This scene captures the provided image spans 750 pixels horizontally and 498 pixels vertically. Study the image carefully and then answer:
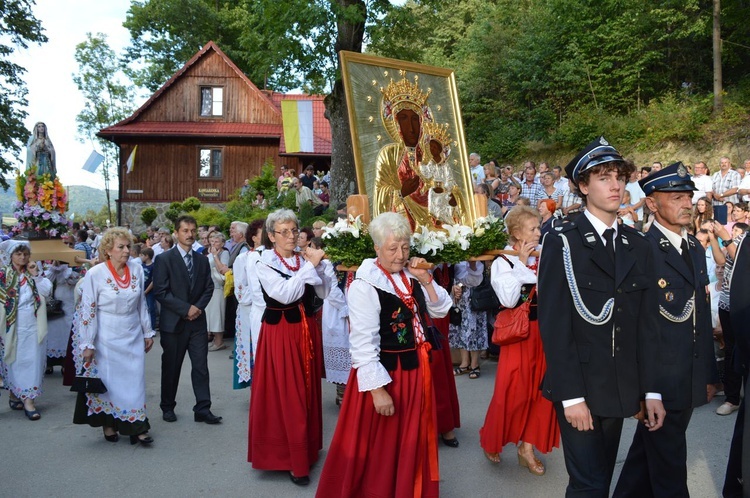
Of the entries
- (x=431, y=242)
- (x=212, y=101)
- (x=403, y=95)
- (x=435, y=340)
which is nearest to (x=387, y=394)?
(x=435, y=340)

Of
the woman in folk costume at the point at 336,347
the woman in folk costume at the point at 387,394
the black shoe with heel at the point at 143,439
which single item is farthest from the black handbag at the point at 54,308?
the woman in folk costume at the point at 387,394

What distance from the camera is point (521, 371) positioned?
5215 millimetres

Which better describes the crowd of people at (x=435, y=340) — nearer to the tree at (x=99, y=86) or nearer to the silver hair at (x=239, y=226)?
the silver hair at (x=239, y=226)

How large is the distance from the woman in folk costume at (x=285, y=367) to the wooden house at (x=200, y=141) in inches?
1058

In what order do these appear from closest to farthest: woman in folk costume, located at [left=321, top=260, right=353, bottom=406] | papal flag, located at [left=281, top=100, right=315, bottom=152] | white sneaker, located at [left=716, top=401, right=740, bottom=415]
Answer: white sneaker, located at [left=716, top=401, right=740, bottom=415]
woman in folk costume, located at [left=321, top=260, right=353, bottom=406]
papal flag, located at [left=281, top=100, right=315, bottom=152]

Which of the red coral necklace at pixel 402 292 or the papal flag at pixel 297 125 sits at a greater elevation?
the papal flag at pixel 297 125

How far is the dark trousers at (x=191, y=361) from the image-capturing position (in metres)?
6.93

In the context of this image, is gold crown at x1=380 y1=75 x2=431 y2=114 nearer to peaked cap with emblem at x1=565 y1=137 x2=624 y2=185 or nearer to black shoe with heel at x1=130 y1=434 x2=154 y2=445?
peaked cap with emblem at x1=565 y1=137 x2=624 y2=185

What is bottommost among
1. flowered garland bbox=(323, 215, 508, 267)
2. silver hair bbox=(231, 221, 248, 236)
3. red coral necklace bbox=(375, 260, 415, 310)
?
red coral necklace bbox=(375, 260, 415, 310)

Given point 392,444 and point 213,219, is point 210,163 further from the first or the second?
point 392,444

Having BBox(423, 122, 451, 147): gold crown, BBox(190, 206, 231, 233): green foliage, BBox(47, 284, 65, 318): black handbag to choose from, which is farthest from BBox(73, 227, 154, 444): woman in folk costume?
BBox(190, 206, 231, 233): green foliage

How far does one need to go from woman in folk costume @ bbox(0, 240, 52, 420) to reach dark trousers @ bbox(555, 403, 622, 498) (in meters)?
6.18

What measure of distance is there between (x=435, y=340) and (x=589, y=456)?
1.38m

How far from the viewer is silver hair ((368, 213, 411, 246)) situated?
13.3ft
